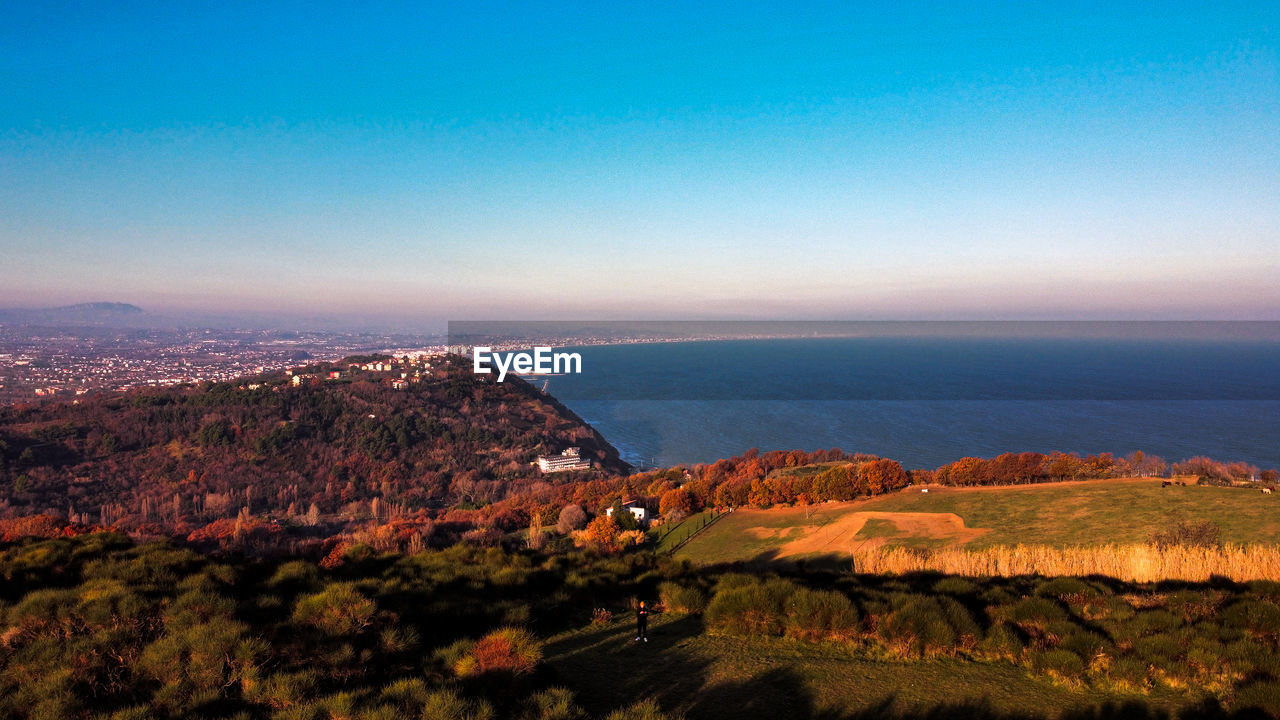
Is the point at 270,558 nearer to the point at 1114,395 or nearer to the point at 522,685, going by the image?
the point at 522,685

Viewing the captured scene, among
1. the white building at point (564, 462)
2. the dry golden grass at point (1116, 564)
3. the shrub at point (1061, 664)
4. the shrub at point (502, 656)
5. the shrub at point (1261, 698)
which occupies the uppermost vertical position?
the shrub at point (502, 656)

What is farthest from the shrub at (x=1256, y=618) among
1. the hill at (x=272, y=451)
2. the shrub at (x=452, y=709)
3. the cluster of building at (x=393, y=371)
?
the cluster of building at (x=393, y=371)

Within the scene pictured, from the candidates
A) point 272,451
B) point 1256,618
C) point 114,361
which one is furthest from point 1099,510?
point 114,361

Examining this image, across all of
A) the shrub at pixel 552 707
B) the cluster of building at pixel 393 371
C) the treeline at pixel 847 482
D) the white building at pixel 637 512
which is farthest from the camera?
the cluster of building at pixel 393 371

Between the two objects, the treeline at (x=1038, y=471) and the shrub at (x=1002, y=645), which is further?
the treeline at (x=1038, y=471)

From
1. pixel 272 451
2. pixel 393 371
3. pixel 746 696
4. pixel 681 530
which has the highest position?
pixel 746 696

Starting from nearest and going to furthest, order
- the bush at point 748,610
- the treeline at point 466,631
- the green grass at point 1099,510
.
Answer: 1. the treeline at point 466,631
2. the bush at point 748,610
3. the green grass at point 1099,510

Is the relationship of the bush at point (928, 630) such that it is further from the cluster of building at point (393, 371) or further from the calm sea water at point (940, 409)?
the cluster of building at point (393, 371)

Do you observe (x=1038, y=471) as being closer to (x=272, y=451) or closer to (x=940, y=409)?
(x=272, y=451)
